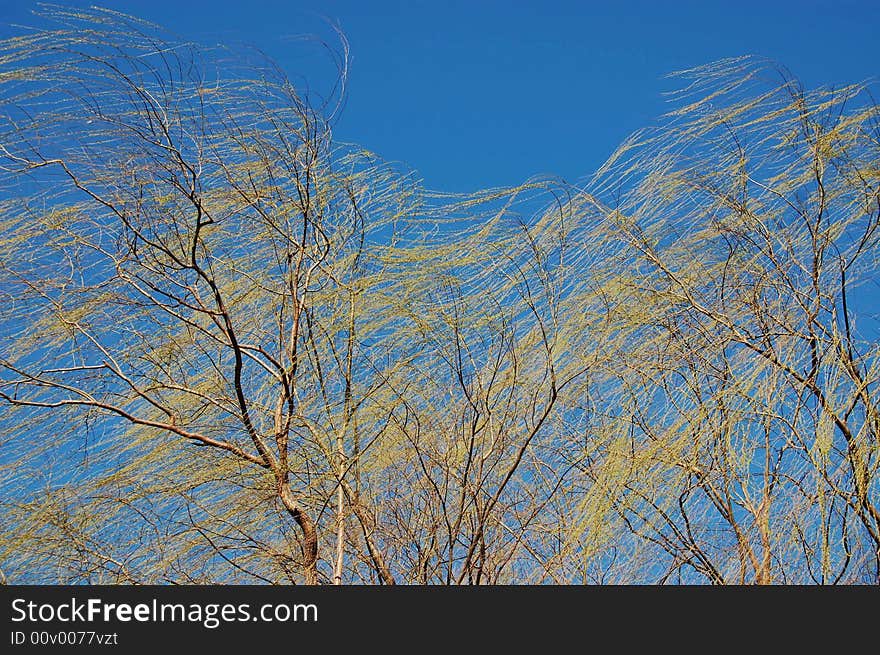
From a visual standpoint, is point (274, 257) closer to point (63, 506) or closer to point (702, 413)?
point (63, 506)

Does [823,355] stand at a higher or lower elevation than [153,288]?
lower

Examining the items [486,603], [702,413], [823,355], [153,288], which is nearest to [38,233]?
[153,288]

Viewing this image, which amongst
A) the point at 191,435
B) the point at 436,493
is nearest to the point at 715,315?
the point at 436,493

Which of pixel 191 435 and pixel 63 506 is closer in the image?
pixel 191 435

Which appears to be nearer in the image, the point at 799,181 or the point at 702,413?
the point at 702,413

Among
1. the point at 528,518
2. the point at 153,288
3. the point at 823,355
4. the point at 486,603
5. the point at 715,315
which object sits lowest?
the point at 486,603

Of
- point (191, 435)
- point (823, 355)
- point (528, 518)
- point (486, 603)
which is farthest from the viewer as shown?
point (528, 518)

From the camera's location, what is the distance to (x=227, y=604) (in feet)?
9.84

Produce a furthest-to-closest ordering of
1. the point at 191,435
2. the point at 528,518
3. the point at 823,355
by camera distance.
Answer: the point at 528,518
the point at 823,355
the point at 191,435

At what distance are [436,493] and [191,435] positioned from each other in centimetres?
105

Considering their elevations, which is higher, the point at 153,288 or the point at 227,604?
the point at 153,288

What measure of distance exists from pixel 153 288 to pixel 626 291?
190 cm

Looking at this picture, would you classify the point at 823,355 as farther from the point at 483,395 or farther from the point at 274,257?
the point at 274,257

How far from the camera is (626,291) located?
12.9 feet
